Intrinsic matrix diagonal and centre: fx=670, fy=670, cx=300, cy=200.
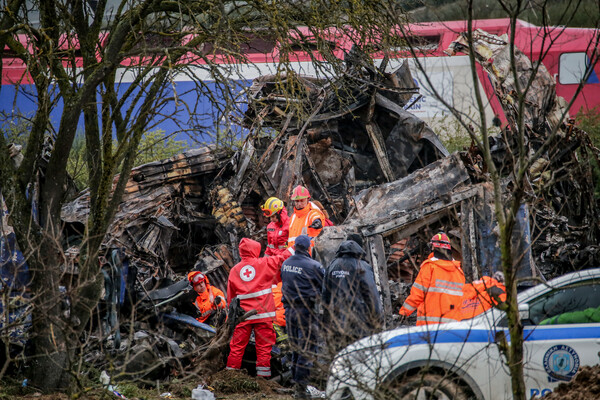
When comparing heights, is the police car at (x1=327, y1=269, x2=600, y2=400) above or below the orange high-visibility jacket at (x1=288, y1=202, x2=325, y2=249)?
below

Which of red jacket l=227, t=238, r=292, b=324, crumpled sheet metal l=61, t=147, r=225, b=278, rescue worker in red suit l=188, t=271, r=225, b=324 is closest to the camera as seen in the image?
red jacket l=227, t=238, r=292, b=324

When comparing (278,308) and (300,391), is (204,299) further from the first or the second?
(300,391)

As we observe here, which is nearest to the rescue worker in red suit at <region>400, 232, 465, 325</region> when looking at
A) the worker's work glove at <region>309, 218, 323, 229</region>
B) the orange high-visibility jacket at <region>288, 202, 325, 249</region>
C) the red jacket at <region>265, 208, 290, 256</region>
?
the worker's work glove at <region>309, 218, 323, 229</region>

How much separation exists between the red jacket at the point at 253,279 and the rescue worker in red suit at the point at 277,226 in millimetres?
2020

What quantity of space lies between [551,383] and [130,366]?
14.3 ft

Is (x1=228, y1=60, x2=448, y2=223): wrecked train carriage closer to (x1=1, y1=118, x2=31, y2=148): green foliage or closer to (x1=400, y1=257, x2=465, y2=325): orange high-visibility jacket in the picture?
(x1=1, y1=118, x2=31, y2=148): green foliage

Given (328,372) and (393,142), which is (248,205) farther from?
(328,372)

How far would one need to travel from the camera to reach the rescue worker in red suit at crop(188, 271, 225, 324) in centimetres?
923

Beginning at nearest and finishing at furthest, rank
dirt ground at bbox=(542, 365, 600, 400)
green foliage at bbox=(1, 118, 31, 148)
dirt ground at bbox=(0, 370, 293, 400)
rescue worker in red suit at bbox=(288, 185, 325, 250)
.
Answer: dirt ground at bbox=(542, 365, 600, 400)
dirt ground at bbox=(0, 370, 293, 400)
rescue worker in red suit at bbox=(288, 185, 325, 250)
green foliage at bbox=(1, 118, 31, 148)

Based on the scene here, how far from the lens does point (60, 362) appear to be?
245 inches

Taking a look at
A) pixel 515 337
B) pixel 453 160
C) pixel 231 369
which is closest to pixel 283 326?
pixel 231 369

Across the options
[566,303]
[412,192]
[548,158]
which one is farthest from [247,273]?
[548,158]

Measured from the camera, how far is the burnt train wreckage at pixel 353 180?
955 cm

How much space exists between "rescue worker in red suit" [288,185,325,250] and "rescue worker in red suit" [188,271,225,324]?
133cm
